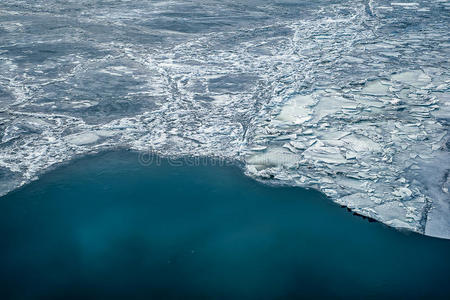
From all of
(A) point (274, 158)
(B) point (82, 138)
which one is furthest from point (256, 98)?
(B) point (82, 138)

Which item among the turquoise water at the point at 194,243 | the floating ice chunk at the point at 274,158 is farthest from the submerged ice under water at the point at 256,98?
the turquoise water at the point at 194,243

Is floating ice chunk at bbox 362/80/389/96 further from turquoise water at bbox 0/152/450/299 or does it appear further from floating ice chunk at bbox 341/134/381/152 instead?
turquoise water at bbox 0/152/450/299

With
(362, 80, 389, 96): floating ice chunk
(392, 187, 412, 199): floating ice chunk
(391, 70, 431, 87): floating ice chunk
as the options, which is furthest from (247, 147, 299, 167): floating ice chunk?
(391, 70, 431, 87): floating ice chunk

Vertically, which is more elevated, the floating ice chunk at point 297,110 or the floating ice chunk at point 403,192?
the floating ice chunk at point 297,110

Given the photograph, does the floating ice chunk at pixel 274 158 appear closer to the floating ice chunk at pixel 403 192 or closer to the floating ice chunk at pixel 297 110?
the floating ice chunk at pixel 297 110

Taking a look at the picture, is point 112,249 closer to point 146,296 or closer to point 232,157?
point 146,296

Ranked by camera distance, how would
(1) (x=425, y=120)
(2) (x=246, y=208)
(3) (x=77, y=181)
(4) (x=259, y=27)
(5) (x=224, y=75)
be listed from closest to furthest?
(2) (x=246, y=208) → (3) (x=77, y=181) → (1) (x=425, y=120) → (5) (x=224, y=75) → (4) (x=259, y=27)

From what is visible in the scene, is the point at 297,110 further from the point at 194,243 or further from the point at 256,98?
the point at 194,243

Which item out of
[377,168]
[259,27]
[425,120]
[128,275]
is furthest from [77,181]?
[259,27]
